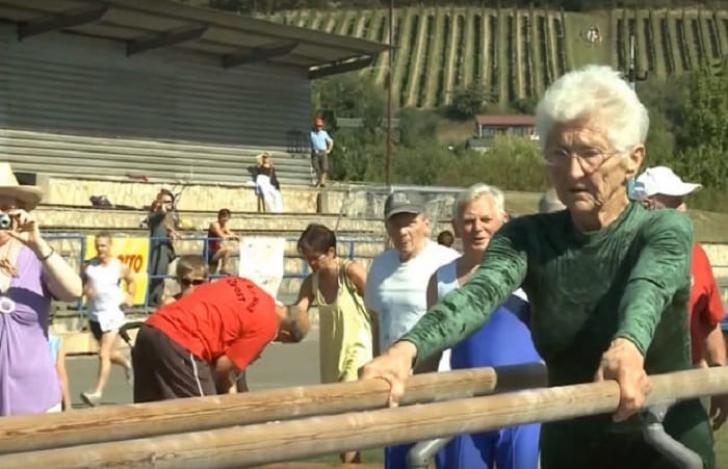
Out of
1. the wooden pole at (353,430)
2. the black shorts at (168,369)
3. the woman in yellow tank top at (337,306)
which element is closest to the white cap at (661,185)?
the black shorts at (168,369)

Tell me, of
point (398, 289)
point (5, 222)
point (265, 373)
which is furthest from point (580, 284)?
point (265, 373)

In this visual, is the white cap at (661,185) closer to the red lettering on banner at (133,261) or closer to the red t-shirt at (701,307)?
the red t-shirt at (701,307)

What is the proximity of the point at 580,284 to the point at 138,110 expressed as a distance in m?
38.2

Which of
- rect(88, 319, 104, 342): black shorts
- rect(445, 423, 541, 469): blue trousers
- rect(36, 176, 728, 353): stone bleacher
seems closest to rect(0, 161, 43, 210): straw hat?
rect(445, 423, 541, 469): blue trousers

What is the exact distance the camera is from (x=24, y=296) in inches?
287

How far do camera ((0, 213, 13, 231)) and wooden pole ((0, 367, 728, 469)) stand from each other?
4.03 metres

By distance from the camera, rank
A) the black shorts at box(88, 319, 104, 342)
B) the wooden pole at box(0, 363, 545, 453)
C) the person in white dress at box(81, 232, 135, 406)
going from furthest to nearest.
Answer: the black shorts at box(88, 319, 104, 342)
the person in white dress at box(81, 232, 135, 406)
the wooden pole at box(0, 363, 545, 453)

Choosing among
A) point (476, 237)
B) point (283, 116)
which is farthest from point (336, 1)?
point (476, 237)

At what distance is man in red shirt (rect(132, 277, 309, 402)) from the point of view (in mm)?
8125

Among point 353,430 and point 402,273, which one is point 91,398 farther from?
point 353,430

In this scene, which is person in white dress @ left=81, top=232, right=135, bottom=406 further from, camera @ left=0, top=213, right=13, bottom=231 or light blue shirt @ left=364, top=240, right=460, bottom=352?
camera @ left=0, top=213, right=13, bottom=231

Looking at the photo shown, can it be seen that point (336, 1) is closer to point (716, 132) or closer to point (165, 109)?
point (716, 132)

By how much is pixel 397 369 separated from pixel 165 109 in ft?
129

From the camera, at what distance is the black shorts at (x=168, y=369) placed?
8.09m
